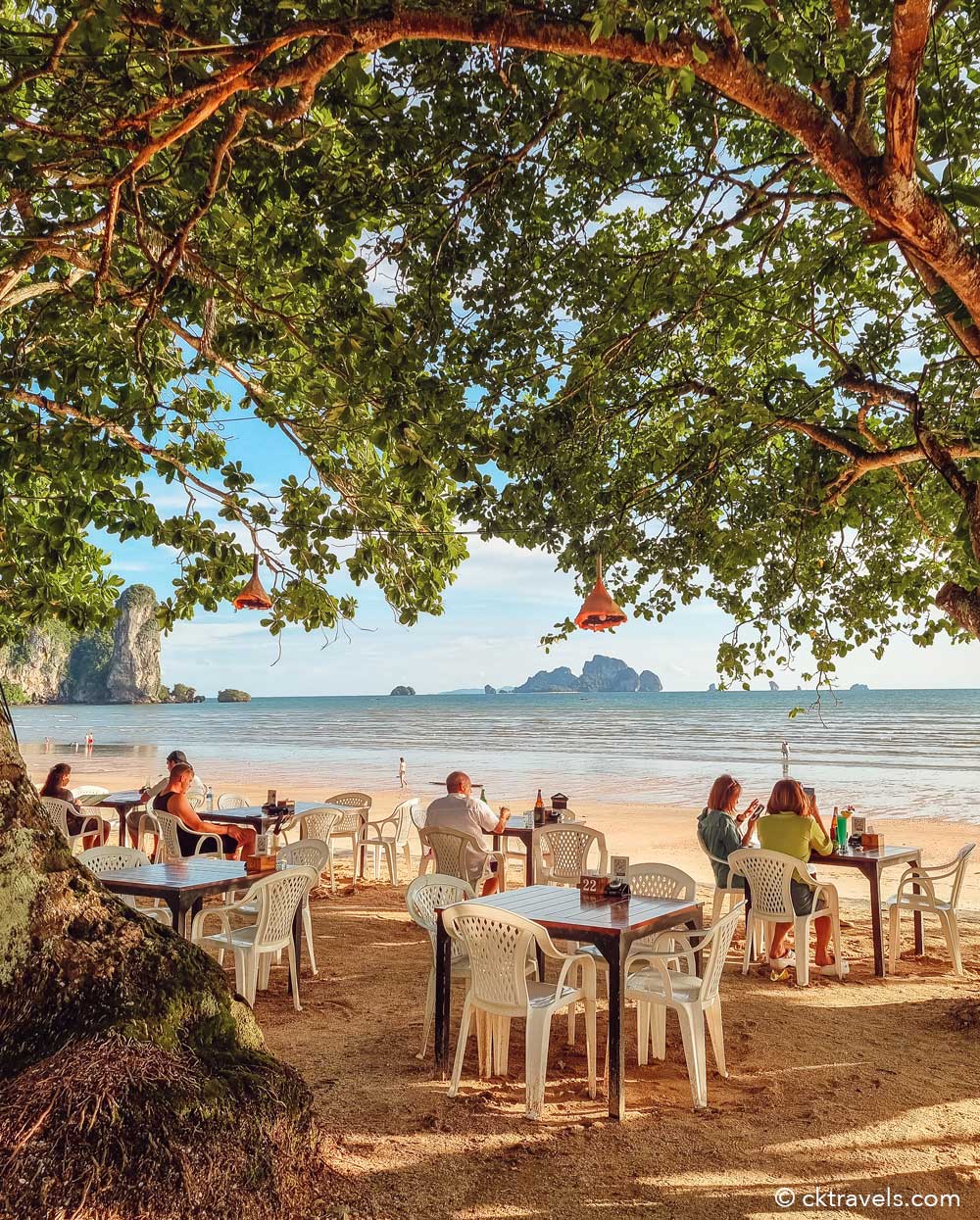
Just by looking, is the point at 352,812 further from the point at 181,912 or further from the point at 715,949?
the point at 715,949

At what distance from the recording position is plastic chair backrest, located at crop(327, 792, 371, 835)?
10.2 metres

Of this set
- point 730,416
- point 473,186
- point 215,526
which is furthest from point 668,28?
point 215,526

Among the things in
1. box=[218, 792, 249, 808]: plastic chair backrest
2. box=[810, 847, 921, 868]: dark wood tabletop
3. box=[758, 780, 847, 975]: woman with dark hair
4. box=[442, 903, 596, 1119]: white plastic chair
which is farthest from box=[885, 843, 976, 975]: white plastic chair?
box=[218, 792, 249, 808]: plastic chair backrest

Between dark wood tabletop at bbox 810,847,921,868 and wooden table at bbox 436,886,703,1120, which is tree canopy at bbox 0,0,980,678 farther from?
wooden table at bbox 436,886,703,1120

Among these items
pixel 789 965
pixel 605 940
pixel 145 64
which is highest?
pixel 145 64

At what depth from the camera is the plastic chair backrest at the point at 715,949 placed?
15.3 ft

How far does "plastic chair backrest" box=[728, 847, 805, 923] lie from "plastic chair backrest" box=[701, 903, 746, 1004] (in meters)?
2.10

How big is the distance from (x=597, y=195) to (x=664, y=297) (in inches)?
35.2

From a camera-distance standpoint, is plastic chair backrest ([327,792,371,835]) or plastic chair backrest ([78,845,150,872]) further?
plastic chair backrest ([327,792,371,835])

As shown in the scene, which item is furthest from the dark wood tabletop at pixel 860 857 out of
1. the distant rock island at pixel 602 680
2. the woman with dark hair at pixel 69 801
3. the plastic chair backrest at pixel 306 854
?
the distant rock island at pixel 602 680

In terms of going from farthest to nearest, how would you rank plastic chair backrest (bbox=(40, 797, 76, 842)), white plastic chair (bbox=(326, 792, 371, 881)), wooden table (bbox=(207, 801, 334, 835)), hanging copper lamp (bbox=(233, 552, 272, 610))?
white plastic chair (bbox=(326, 792, 371, 881)) < plastic chair backrest (bbox=(40, 797, 76, 842)) < wooden table (bbox=(207, 801, 334, 835)) < hanging copper lamp (bbox=(233, 552, 272, 610))

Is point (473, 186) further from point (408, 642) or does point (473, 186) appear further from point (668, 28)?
point (408, 642)

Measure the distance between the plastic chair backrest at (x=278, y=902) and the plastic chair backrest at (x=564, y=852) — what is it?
287 cm

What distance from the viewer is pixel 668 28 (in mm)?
3256
